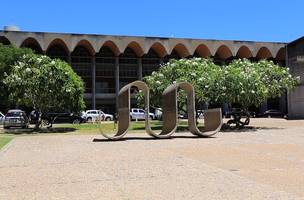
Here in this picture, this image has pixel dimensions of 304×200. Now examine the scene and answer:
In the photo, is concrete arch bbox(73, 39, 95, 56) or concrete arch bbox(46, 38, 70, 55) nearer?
concrete arch bbox(46, 38, 70, 55)

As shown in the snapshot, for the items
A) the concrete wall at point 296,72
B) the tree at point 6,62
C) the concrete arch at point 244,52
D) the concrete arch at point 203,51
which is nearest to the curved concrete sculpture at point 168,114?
the tree at point 6,62

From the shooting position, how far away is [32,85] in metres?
31.8

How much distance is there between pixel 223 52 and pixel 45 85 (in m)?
44.8

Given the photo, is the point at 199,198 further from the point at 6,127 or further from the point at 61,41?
the point at 61,41

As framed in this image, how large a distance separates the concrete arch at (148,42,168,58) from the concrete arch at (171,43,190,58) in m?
1.67

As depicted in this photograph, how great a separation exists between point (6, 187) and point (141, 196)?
283 cm

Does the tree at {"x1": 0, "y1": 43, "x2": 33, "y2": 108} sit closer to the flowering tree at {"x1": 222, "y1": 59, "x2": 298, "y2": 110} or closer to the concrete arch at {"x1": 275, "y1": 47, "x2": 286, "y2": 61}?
the flowering tree at {"x1": 222, "y1": 59, "x2": 298, "y2": 110}

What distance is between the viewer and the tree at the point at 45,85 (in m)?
31.9

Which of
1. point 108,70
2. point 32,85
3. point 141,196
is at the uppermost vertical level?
point 108,70

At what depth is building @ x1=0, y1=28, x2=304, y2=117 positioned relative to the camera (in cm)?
6412

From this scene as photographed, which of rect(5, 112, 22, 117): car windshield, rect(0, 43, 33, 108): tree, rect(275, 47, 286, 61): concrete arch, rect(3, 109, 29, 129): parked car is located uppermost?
rect(275, 47, 286, 61): concrete arch

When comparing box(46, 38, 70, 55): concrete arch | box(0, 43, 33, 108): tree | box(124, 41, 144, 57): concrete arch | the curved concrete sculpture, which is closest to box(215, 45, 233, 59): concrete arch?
box(124, 41, 144, 57): concrete arch

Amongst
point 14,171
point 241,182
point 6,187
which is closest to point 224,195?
point 241,182

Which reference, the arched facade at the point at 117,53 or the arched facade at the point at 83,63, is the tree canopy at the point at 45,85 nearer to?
the arched facade at the point at 117,53
